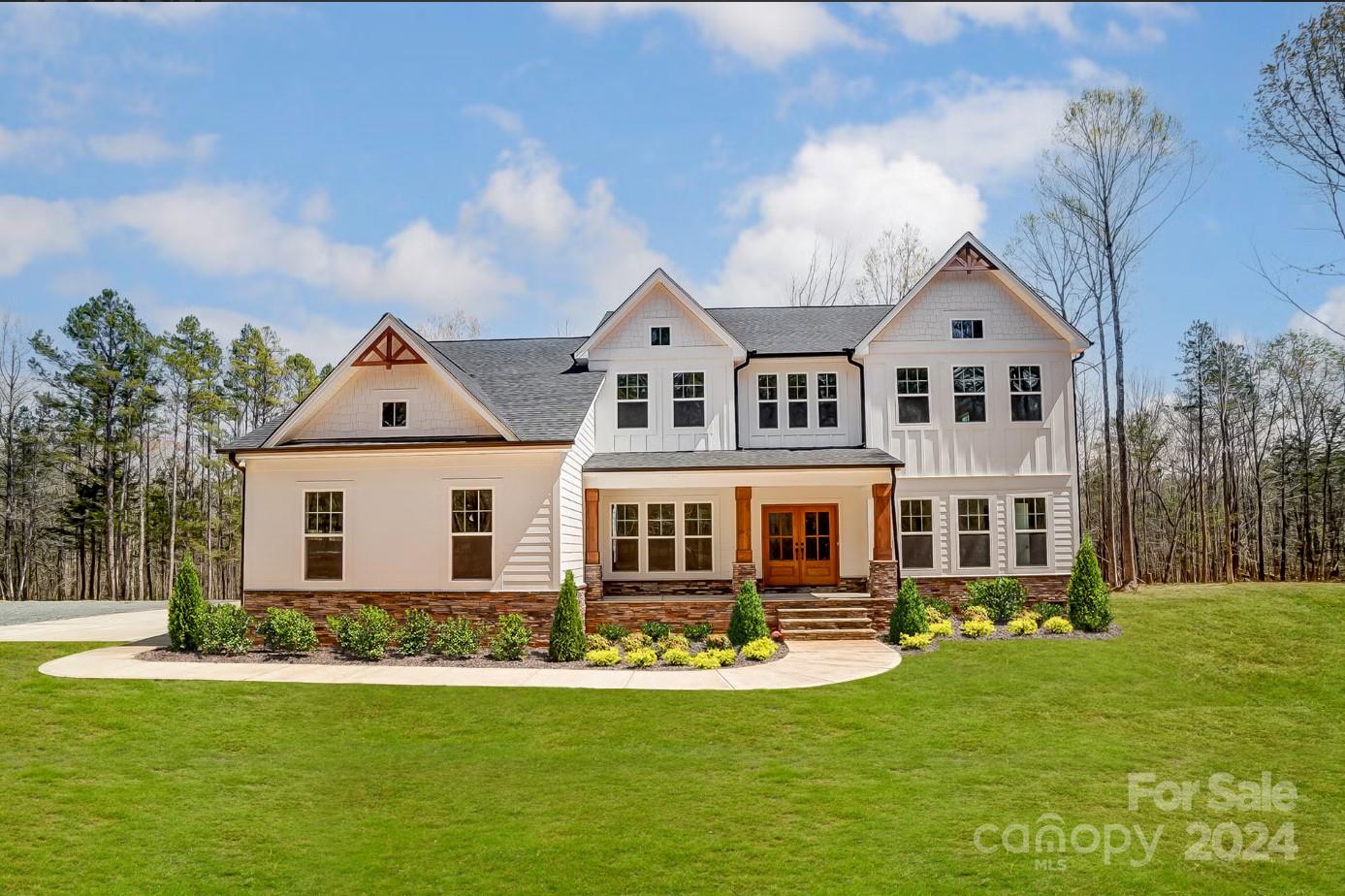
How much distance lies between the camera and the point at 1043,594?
21.3m

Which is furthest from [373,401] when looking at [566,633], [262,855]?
[262,855]

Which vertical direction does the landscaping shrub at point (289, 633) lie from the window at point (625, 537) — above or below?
below

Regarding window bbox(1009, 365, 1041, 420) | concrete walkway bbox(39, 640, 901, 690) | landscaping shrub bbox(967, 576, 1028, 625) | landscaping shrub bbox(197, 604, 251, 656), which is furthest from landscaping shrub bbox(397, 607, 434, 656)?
window bbox(1009, 365, 1041, 420)

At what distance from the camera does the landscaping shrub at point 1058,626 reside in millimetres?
18078

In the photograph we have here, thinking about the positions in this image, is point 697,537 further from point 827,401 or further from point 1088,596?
point 1088,596

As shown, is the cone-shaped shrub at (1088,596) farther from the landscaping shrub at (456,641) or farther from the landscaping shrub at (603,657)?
the landscaping shrub at (456,641)

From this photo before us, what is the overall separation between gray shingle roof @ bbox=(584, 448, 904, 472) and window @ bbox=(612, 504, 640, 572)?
1.58 metres

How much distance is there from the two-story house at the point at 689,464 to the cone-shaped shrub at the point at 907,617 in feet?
3.88

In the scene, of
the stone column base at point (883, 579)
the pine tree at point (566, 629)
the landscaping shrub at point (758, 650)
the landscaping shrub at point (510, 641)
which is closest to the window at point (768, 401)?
the stone column base at point (883, 579)

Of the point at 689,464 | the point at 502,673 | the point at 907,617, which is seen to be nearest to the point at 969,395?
the point at 907,617

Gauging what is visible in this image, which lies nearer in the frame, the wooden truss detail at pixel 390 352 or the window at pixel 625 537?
the wooden truss detail at pixel 390 352

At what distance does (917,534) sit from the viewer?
2159 cm

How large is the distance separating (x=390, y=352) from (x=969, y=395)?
13.3 metres

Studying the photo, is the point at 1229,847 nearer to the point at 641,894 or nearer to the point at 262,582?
the point at 641,894
